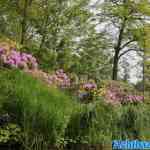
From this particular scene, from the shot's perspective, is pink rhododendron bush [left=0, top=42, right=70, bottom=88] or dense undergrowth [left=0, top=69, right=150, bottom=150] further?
pink rhododendron bush [left=0, top=42, right=70, bottom=88]

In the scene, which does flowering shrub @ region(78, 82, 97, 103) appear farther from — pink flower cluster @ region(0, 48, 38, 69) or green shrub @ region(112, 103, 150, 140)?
green shrub @ region(112, 103, 150, 140)

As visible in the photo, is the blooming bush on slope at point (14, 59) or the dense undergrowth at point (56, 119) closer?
the dense undergrowth at point (56, 119)

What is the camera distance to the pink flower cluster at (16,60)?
8.58 metres

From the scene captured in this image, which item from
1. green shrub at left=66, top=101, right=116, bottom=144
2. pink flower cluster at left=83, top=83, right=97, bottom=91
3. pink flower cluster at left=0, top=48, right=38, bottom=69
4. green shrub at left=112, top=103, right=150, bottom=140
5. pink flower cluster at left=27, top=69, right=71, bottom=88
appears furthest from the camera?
pink flower cluster at left=83, top=83, right=97, bottom=91

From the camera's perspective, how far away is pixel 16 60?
29.1 ft

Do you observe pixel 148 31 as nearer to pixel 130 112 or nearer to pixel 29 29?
pixel 29 29

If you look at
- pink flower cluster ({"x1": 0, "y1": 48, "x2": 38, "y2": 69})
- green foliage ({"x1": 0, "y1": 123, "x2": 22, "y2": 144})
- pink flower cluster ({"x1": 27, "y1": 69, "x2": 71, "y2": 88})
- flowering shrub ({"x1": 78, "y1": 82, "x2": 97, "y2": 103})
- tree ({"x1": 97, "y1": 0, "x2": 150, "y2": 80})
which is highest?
tree ({"x1": 97, "y1": 0, "x2": 150, "y2": 80})

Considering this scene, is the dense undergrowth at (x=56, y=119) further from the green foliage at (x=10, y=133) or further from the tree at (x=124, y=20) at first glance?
the tree at (x=124, y=20)

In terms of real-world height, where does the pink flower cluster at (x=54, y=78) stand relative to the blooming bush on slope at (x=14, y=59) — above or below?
below

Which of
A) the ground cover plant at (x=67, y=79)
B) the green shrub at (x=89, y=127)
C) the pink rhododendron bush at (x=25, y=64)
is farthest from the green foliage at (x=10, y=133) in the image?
the pink rhododendron bush at (x=25, y=64)

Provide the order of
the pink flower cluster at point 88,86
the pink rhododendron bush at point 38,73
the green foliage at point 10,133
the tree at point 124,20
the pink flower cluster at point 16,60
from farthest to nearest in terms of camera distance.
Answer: the tree at point 124,20
the pink flower cluster at point 88,86
the pink rhododendron bush at point 38,73
the pink flower cluster at point 16,60
the green foliage at point 10,133

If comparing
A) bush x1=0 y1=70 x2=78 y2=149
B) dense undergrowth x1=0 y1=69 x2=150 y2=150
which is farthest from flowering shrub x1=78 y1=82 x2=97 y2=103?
bush x1=0 y1=70 x2=78 y2=149

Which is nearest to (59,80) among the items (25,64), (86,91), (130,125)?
(86,91)

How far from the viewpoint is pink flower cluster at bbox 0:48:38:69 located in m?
8.58
